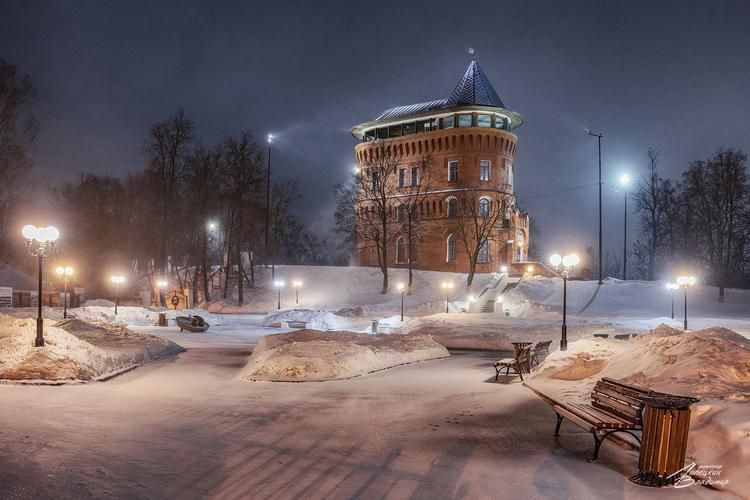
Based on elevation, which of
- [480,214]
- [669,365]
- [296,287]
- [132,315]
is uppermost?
[480,214]

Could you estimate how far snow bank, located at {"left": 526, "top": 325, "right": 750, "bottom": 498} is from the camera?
7.32 metres

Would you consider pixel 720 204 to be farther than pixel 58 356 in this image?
Yes

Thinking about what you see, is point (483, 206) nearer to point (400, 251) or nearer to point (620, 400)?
point (400, 251)

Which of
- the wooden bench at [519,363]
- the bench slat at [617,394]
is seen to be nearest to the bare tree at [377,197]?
the wooden bench at [519,363]

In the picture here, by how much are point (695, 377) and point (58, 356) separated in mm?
13466

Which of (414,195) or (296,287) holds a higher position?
(414,195)

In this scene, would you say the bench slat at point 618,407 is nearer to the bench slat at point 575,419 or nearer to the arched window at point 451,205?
the bench slat at point 575,419

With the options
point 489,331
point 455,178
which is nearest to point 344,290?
point 455,178

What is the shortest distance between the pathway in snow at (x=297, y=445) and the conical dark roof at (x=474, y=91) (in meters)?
52.5

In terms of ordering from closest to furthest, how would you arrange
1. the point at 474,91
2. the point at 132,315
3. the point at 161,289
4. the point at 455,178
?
the point at 132,315, the point at 161,289, the point at 455,178, the point at 474,91

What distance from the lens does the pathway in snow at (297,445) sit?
6848mm

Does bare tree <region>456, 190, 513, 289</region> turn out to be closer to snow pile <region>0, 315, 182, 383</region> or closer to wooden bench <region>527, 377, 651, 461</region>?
snow pile <region>0, 315, 182, 383</region>

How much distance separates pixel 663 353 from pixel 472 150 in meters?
51.0

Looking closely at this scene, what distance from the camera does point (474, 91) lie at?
63.8 metres
